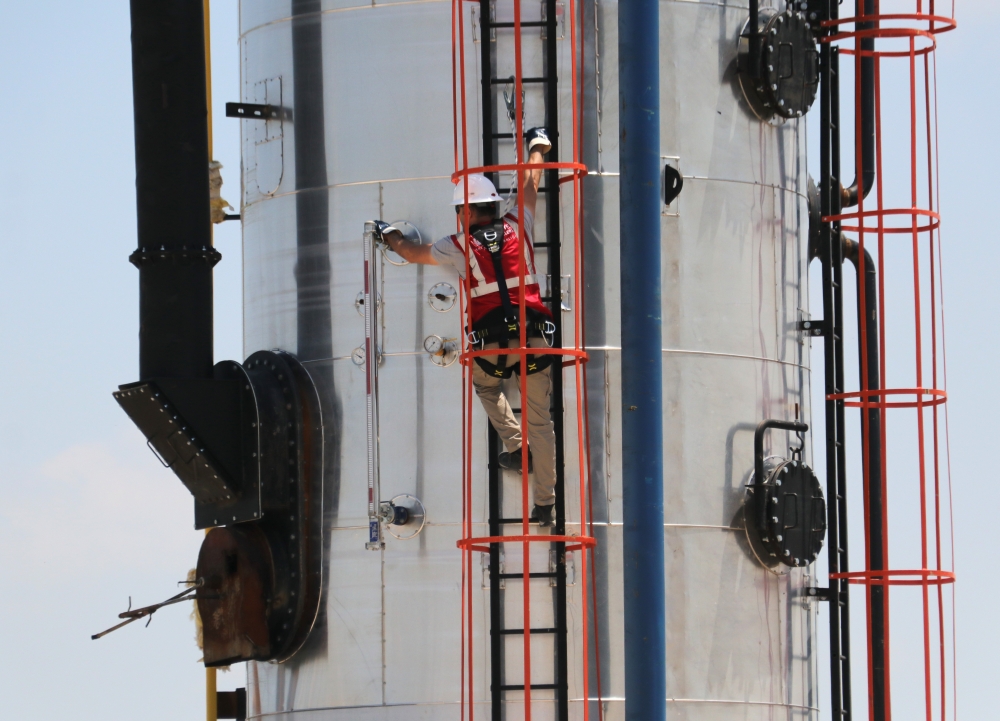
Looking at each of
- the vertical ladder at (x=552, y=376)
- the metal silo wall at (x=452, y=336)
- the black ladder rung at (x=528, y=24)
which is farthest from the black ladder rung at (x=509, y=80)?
the black ladder rung at (x=528, y=24)

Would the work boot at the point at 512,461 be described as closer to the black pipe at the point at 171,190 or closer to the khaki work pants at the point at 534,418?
the khaki work pants at the point at 534,418

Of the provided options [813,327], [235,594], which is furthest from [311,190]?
[813,327]

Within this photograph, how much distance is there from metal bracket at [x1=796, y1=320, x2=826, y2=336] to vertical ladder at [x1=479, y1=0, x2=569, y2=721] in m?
2.35

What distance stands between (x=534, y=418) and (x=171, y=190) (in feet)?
10.6

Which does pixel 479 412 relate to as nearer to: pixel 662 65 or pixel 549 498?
pixel 549 498

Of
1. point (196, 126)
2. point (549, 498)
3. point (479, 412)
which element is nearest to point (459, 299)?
point (479, 412)

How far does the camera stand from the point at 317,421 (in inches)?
482

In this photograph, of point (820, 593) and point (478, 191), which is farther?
point (820, 593)

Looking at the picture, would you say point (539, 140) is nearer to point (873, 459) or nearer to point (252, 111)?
point (252, 111)

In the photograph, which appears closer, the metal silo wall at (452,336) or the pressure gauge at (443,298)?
the metal silo wall at (452,336)

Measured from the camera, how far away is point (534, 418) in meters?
11.2

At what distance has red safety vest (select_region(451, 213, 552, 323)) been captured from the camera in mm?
11055

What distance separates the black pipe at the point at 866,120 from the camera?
546 inches

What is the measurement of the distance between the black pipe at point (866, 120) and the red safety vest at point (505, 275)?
11.8 feet
